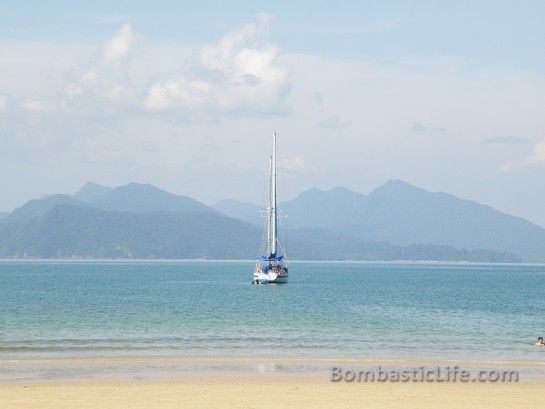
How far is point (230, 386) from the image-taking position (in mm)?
35156

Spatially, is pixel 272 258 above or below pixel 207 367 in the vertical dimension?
above

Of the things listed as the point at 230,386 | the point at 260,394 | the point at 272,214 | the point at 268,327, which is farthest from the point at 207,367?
the point at 272,214

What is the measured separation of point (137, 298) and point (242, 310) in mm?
25817

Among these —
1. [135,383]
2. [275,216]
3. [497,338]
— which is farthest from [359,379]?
[275,216]

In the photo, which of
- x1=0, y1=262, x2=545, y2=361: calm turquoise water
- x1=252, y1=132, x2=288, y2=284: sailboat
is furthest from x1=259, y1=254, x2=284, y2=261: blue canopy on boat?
x1=0, y1=262, x2=545, y2=361: calm turquoise water

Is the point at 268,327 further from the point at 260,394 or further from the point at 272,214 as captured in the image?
the point at 272,214

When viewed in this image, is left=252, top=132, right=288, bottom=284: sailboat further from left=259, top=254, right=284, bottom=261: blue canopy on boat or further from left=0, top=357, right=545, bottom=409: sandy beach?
left=0, top=357, right=545, bottom=409: sandy beach

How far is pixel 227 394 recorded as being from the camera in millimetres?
33000

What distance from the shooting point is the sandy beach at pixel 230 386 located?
31.2 m

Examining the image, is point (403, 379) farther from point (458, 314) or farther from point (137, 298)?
point (137, 298)

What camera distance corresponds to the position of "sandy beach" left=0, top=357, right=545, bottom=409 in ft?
102

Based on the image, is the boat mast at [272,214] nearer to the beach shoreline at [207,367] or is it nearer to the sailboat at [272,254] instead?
the sailboat at [272,254]

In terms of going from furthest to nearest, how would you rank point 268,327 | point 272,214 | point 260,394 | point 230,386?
point 272,214 < point 268,327 < point 230,386 < point 260,394

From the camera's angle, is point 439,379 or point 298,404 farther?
point 439,379
